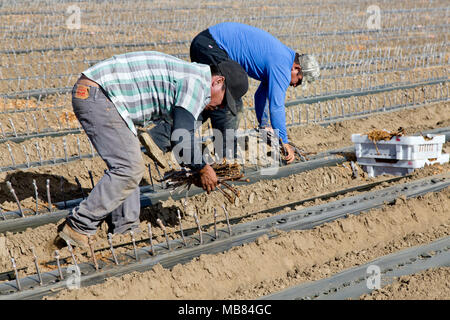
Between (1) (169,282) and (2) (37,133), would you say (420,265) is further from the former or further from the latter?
(2) (37,133)

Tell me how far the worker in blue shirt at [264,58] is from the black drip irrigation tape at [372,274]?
154 cm

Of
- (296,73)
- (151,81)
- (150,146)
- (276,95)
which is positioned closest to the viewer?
(151,81)

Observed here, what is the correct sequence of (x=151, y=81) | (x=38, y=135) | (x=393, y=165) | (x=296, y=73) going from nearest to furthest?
(x=151, y=81)
(x=296, y=73)
(x=393, y=165)
(x=38, y=135)

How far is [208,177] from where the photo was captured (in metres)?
3.43

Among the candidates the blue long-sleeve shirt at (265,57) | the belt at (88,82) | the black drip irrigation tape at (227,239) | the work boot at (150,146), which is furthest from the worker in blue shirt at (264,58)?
the belt at (88,82)

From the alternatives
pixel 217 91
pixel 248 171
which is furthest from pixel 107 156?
pixel 248 171

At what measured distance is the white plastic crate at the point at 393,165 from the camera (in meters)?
5.29

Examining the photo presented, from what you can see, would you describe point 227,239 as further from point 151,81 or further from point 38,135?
point 38,135

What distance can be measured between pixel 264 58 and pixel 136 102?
5.05ft

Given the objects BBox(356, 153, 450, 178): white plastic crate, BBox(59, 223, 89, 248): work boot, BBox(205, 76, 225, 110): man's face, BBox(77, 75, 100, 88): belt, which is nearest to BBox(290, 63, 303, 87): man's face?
BBox(356, 153, 450, 178): white plastic crate

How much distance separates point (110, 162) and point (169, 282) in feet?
2.84

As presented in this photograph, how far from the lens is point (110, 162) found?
11.5ft

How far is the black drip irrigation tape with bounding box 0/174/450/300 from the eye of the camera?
322cm
